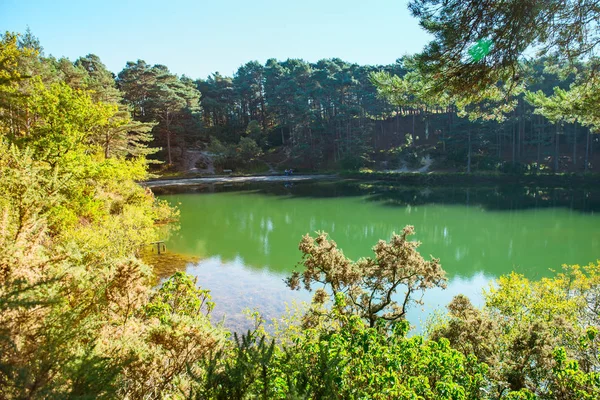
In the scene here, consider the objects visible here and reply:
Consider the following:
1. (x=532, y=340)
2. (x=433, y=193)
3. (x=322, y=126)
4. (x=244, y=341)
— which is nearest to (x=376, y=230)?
(x=433, y=193)

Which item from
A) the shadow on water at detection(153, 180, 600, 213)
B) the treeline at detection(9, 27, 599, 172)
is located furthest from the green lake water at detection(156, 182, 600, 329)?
the treeline at detection(9, 27, 599, 172)

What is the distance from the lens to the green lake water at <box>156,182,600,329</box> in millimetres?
13564

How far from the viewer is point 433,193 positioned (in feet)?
115

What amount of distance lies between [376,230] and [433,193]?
15469 mm

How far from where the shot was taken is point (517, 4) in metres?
5.04

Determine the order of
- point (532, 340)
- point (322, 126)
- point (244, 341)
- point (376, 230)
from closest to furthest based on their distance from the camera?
1. point (244, 341)
2. point (532, 340)
3. point (376, 230)
4. point (322, 126)

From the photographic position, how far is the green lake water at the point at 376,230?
13.6m

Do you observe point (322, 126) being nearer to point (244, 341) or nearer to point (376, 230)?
point (376, 230)

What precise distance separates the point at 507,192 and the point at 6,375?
37263 mm

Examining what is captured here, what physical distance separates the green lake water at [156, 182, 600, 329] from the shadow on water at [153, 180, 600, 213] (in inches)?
3.4

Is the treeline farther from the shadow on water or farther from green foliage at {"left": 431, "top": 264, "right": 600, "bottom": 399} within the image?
green foliage at {"left": 431, "top": 264, "right": 600, "bottom": 399}

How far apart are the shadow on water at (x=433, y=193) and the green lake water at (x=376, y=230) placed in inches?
3.4

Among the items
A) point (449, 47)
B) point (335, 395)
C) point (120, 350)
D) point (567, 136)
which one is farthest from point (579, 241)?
point (567, 136)

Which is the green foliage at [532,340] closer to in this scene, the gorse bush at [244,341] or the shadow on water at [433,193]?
the gorse bush at [244,341]
